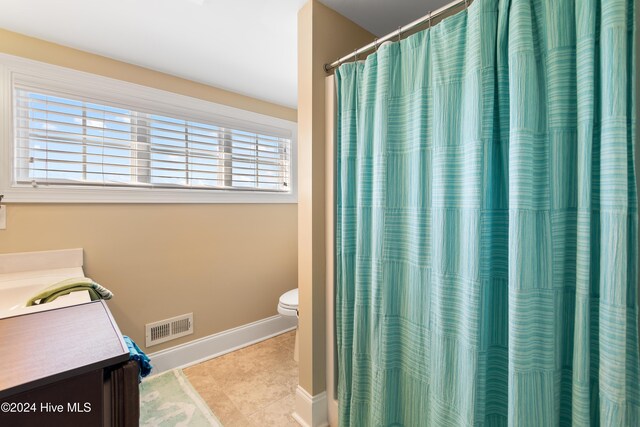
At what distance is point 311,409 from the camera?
5.08 feet

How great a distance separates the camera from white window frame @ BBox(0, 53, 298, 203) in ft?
5.27

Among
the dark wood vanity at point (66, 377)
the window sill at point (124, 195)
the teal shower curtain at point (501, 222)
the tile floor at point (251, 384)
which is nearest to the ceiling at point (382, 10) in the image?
the teal shower curtain at point (501, 222)

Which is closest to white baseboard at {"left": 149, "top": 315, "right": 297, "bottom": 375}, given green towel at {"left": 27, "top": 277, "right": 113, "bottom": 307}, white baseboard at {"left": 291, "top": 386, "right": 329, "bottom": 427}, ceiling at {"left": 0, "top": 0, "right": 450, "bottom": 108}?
white baseboard at {"left": 291, "top": 386, "right": 329, "bottom": 427}

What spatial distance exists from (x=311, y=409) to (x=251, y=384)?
591 mm

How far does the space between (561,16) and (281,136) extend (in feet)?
7.48

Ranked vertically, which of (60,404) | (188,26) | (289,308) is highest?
(188,26)

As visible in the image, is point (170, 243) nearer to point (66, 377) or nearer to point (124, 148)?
point (124, 148)

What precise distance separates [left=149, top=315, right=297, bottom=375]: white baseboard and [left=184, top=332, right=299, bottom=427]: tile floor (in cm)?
6

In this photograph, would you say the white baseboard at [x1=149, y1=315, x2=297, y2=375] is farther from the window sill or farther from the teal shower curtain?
the teal shower curtain

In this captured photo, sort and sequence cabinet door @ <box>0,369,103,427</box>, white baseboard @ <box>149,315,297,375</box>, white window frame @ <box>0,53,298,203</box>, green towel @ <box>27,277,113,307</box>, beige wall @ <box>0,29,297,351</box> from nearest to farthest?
cabinet door @ <box>0,369,103,427</box> → green towel @ <box>27,277,113,307</box> → white window frame @ <box>0,53,298,203</box> → beige wall @ <box>0,29,297,351</box> → white baseboard @ <box>149,315,297,375</box>

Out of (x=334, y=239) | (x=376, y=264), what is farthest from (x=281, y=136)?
(x=376, y=264)

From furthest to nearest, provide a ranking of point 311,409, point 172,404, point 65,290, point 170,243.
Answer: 1. point 170,243
2. point 172,404
3. point 311,409
4. point 65,290

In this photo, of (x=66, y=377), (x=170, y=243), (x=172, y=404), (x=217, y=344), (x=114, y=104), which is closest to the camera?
(x=66, y=377)

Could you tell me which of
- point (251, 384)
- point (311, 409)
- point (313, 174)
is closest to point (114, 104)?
point (313, 174)
